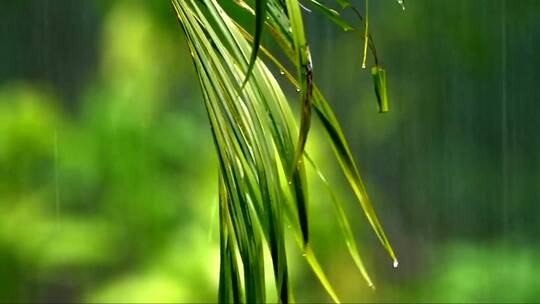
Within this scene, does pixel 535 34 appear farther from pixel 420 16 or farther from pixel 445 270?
pixel 445 270

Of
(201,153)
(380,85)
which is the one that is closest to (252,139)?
(380,85)

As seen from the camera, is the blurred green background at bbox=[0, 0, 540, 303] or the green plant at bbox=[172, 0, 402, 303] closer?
the green plant at bbox=[172, 0, 402, 303]

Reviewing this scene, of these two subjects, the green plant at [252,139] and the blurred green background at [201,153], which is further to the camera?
the blurred green background at [201,153]

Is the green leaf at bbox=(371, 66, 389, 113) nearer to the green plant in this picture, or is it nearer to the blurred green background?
the green plant

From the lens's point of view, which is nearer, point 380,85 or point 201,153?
point 380,85

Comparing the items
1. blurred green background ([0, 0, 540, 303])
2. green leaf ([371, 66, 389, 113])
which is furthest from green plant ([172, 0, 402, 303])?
blurred green background ([0, 0, 540, 303])

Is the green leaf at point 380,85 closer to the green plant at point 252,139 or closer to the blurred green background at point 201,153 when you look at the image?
the green plant at point 252,139

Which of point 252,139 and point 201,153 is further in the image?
point 201,153

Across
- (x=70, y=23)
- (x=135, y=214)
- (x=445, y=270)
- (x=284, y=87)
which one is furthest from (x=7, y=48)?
(x=445, y=270)

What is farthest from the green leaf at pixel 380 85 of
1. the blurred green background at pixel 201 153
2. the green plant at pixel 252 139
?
the blurred green background at pixel 201 153

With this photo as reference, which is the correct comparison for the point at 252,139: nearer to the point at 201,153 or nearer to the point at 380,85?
the point at 380,85
